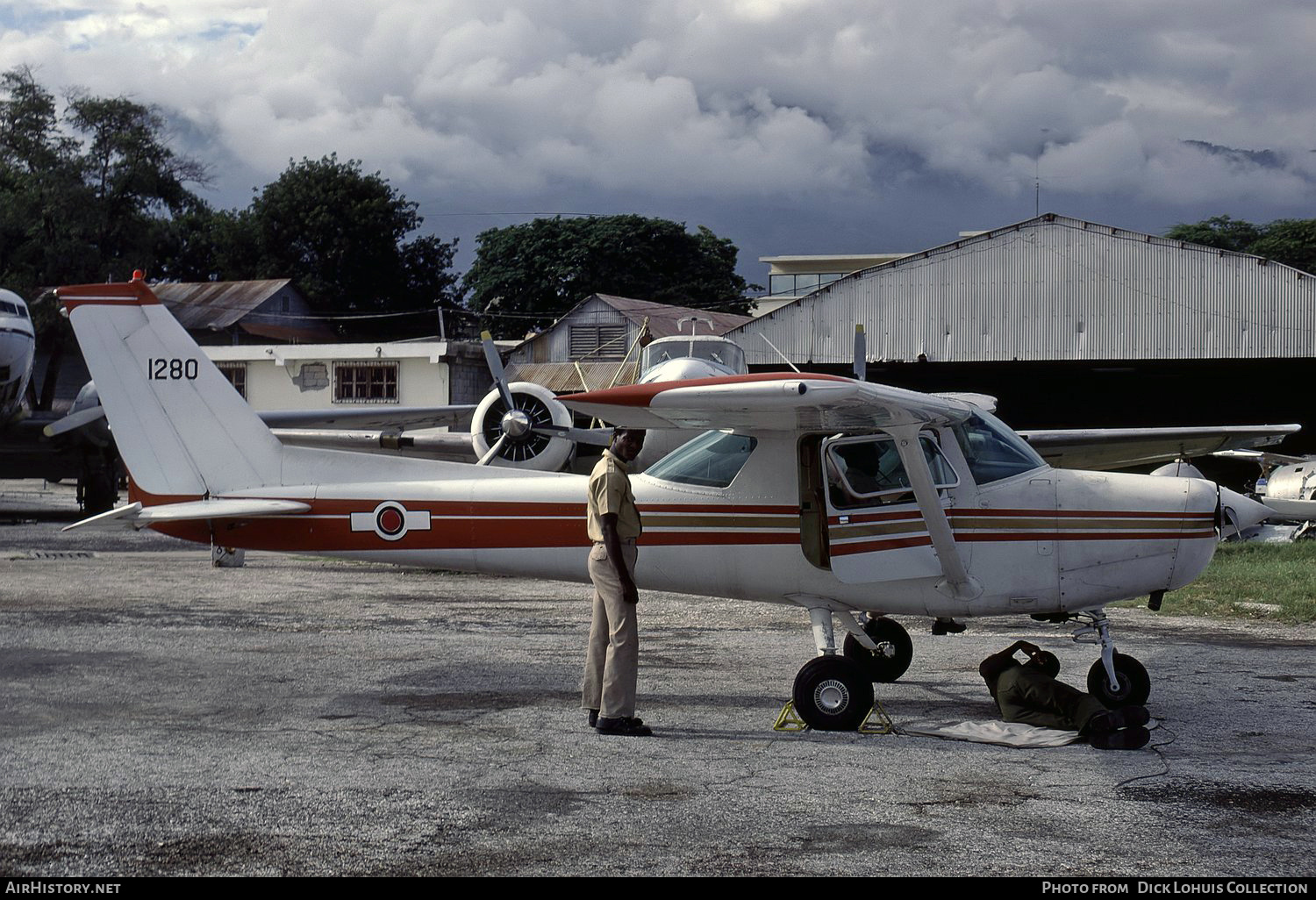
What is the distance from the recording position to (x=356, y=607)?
13164 mm

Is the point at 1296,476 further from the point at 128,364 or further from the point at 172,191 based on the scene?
the point at 172,191

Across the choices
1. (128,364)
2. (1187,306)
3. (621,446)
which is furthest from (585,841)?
(1187,306)

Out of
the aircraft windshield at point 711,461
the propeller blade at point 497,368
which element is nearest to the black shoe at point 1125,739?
the aircraft windshield at point 711,461

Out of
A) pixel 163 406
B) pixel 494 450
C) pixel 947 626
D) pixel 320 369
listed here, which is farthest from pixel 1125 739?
pixel 320 369

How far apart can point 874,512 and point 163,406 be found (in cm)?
501

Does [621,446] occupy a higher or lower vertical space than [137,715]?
higher

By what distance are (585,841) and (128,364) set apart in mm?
5545

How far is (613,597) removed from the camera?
7.51m

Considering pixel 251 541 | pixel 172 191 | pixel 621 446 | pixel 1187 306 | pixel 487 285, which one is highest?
pixel 172 191

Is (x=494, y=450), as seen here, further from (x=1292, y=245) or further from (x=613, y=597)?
(x=1292, y=245)

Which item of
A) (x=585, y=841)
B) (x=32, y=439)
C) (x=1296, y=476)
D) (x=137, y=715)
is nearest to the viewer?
(x=585, y=841)

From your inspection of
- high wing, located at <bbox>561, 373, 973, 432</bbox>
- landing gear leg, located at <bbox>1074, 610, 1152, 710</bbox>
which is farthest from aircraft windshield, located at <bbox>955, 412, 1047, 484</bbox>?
landing gear leg, located at <bbox>1074, 610, 1152, 710</bbox>

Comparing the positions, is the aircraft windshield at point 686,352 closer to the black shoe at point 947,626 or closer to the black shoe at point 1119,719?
the black shoe at point 947,626

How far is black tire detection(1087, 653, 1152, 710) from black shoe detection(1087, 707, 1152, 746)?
0.74 metres
